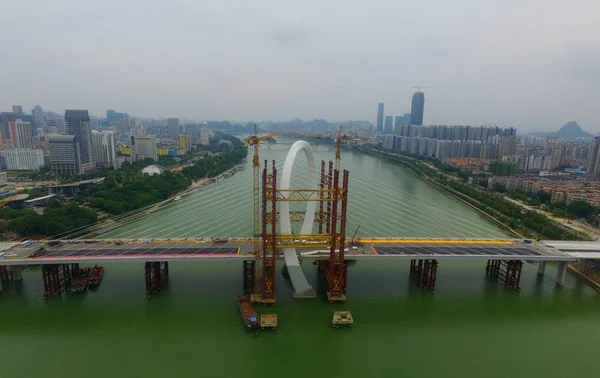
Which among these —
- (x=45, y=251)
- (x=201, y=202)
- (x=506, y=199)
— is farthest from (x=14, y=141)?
(x=506, y=199)

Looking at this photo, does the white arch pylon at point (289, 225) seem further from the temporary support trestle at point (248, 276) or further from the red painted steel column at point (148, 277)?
the red painted steel column at point (148, 277)

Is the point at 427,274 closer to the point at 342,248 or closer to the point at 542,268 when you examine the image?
the point at 342,248

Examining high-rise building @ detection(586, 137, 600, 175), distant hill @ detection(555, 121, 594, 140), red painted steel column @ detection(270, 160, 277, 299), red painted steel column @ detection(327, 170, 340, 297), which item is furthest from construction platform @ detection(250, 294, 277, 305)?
distant hill @ detection(555, 121, 594, 140)

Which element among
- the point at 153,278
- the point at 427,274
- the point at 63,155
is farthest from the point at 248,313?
the point at 63,155

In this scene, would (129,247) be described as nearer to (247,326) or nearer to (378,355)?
(247,326)

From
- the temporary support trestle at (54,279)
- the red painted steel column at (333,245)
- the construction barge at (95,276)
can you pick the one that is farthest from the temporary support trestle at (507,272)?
the temporary support trestle at (54,279)
